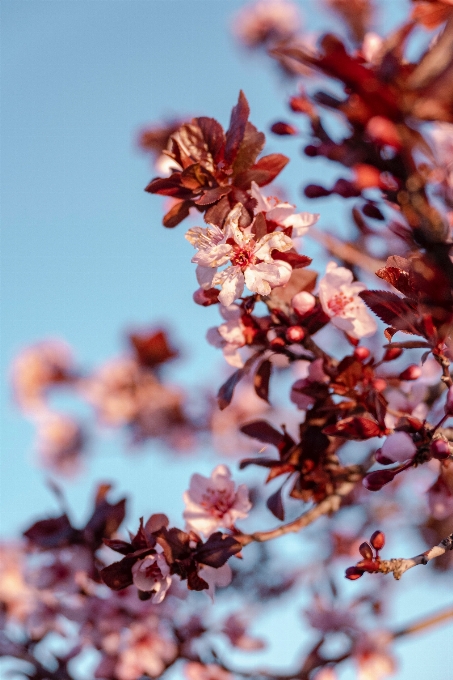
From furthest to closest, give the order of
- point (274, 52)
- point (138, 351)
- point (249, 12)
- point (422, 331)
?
1. point (249, 12)
2. point (138, 351)
3. point (422, 331)
4. point (274, 52)

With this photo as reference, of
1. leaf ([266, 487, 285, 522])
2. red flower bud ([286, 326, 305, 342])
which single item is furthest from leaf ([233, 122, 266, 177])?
leaf ([266, 487, 285, 522])

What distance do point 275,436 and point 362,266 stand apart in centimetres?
72

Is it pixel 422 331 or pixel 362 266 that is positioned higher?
pixel 362 266

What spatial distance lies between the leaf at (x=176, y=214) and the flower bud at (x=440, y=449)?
2.65ft

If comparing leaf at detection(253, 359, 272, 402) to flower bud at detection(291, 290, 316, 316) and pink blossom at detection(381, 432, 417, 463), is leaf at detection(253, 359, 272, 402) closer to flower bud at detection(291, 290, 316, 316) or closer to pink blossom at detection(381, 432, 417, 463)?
flower bud at detection(291, 290, 316, 316)

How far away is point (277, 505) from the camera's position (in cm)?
153

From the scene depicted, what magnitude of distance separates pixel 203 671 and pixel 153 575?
3.93 ft

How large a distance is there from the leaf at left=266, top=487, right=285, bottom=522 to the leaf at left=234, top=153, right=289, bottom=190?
0.82m

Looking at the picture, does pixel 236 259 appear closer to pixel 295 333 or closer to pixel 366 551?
pixel 295 333

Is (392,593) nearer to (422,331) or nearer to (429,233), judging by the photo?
(422,331)

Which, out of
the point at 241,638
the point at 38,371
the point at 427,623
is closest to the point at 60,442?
the point at 38,371

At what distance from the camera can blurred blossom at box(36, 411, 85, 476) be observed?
669cm

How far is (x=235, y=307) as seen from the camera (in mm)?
1476

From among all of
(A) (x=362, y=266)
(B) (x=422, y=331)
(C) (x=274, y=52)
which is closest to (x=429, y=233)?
(B) (x=422, y=331)
